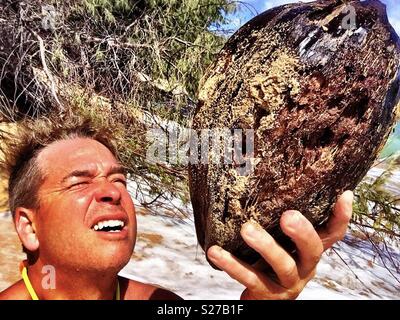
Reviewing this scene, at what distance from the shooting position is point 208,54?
3410 millimetres

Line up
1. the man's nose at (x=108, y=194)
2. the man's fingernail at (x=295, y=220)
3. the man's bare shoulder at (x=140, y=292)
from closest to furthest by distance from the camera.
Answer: the man's fingernail at (x=295, y=220), the man's nose at (x=108, y=194), the man's bare shoulder at (x=140, y=292)

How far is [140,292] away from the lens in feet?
3.85

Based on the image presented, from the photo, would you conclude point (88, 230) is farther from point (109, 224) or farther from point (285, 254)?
point (285, 254)

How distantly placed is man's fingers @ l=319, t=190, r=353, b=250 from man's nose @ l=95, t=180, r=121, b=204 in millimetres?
409

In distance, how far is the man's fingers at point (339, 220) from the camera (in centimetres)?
96

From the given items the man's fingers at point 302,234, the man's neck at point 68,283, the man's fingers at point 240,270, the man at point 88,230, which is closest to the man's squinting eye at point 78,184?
the man at point 88,230

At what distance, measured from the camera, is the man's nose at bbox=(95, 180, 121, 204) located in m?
0.99

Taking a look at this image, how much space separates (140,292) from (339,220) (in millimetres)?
480

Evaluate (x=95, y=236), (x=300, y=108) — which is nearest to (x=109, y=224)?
(x=95, y=236)

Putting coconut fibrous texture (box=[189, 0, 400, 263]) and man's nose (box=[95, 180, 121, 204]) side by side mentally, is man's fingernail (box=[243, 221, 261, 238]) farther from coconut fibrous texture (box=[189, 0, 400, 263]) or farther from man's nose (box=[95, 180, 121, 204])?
man's nose (box=[95, 180, 121, 204])

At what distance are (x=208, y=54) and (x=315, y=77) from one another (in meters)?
2.54

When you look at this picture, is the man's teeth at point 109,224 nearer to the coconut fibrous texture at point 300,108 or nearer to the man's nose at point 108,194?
the man's nose at point 108,194
